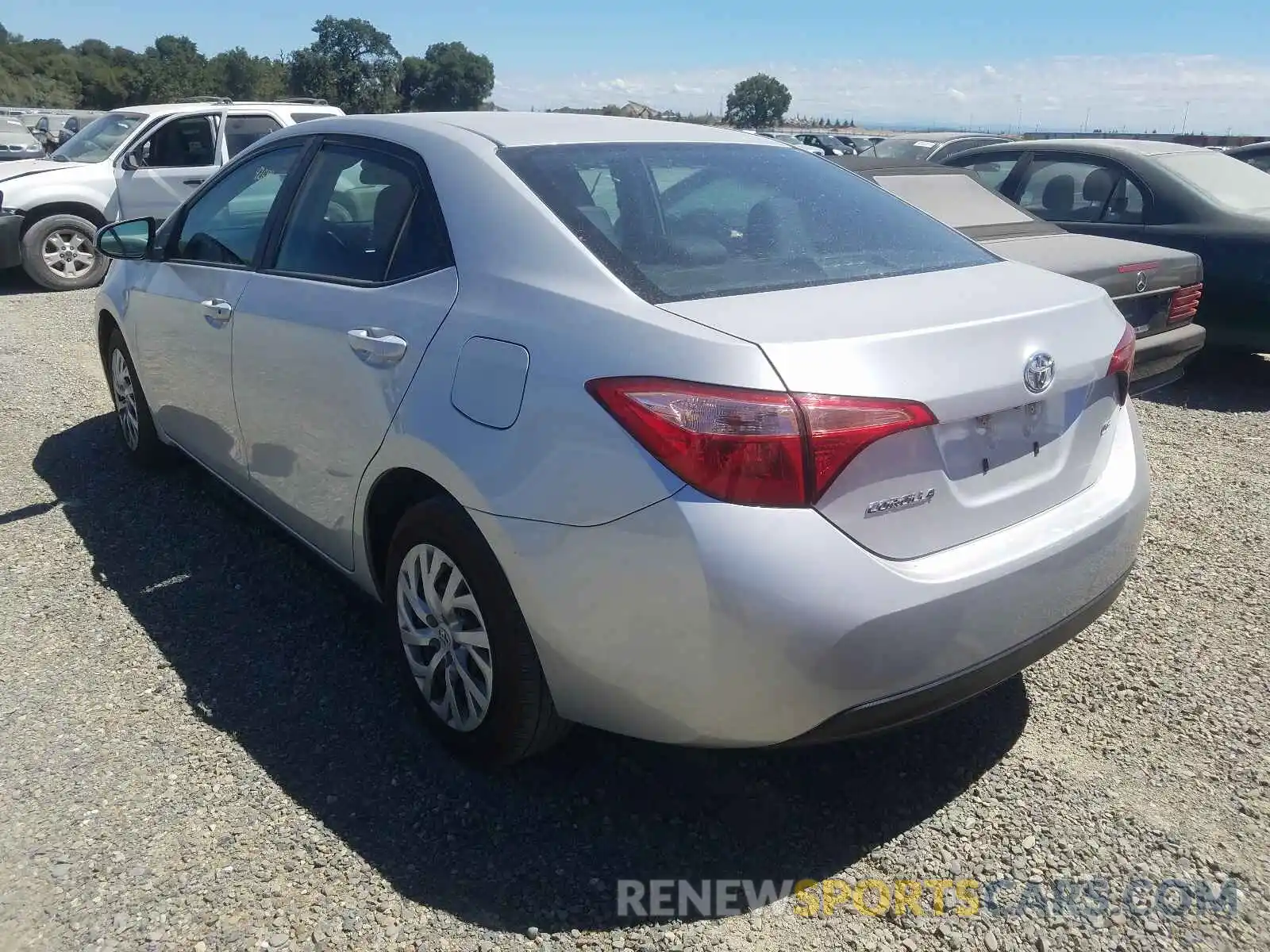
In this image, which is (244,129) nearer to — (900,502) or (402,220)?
(402,220)

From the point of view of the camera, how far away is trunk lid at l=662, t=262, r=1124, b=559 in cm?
211

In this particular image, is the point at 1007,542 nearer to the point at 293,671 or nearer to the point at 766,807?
the point at 766,807

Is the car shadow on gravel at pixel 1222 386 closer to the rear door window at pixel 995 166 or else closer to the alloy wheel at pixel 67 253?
the rear door window at pixel 995 166

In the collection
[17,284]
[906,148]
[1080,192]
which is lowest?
[17,284]

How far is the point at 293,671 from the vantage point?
3324mm

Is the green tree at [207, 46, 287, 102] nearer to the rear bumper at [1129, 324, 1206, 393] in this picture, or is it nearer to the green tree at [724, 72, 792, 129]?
the green tree at [724, 72, 792, 129]

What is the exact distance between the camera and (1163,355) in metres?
5.63

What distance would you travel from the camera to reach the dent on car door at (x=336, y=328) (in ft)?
9.18

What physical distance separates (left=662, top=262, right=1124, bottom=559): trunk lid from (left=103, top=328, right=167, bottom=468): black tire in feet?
11.5

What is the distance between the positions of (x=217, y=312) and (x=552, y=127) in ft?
Answer: 4.76

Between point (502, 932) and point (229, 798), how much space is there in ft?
2.95

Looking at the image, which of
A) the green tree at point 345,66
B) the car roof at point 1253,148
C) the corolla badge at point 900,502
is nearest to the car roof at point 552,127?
the corolla badge at point 900,502

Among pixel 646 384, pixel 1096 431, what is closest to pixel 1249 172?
pixel 1096 431

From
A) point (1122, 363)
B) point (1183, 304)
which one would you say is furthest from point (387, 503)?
point (1183, 304)
